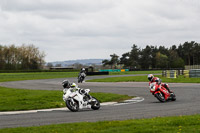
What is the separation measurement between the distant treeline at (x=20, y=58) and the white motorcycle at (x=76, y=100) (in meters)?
119

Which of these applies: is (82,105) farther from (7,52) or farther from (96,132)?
(7,52)

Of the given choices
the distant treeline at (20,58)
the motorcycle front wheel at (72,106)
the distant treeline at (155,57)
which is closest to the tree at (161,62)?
the distant treeline at (155,57)

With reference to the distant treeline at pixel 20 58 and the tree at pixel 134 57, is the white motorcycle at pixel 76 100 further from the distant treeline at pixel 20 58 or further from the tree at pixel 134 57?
the tree at pixel 134 57

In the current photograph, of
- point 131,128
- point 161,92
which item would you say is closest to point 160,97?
point 161,92

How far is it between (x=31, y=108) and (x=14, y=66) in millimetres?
119185

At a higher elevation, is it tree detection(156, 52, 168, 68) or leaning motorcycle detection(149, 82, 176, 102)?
tree detection(156, 52, 168, 68)

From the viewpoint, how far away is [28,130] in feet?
30.0

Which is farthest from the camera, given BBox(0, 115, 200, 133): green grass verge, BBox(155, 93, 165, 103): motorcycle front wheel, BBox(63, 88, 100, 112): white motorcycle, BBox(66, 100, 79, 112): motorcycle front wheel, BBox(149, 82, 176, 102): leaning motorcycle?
BBox(149, 82, 176, 102): leaning motorcycle

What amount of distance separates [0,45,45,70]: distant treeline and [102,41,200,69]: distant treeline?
41804 millimetres

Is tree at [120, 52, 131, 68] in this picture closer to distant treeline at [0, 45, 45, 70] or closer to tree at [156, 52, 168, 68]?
tree at [156, 52, 168, 68]

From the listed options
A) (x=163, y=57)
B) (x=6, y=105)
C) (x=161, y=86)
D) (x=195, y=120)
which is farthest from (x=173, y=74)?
(x=163, y=57)

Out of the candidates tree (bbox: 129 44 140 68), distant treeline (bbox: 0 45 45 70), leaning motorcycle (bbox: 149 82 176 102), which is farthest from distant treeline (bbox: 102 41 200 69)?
leaning motorcycle (bbox: 149 82 176 102)

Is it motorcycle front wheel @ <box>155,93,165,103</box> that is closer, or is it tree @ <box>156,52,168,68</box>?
motorcycle front wheel @ <box>155,93,165,103</box>

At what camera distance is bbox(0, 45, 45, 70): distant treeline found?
13175cm
